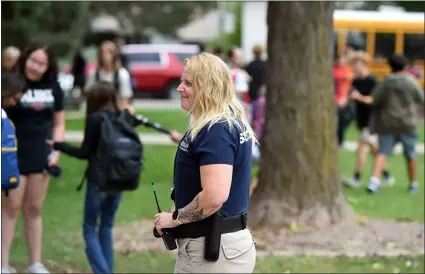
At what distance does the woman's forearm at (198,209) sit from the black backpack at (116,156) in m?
2.09

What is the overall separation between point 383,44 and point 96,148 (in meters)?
21.0

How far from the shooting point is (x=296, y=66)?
25.3 ft

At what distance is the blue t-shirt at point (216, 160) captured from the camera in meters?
3.21

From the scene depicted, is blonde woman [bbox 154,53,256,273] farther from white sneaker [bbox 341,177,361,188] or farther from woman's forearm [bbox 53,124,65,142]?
white sneaker [bbox 341,177,361,188]

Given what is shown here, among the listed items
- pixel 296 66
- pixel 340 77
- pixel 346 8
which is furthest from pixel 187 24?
pixel 296 66

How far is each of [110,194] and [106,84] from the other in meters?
0.76

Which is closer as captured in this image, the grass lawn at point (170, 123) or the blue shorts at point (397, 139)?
the blue shorts at point (397, 139)

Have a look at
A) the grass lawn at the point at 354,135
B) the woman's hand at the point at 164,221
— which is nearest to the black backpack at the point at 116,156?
the woman's hand at the point at 164,221

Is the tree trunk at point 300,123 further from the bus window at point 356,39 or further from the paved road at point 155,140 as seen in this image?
the bus window at point 356,39

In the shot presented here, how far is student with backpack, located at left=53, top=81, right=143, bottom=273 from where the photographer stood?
541 cm

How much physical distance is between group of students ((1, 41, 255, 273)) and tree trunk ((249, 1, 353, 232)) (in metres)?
1.70

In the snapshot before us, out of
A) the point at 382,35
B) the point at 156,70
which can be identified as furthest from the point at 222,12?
the point at 382,35

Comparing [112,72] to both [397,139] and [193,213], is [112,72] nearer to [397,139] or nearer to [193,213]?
[397,139]

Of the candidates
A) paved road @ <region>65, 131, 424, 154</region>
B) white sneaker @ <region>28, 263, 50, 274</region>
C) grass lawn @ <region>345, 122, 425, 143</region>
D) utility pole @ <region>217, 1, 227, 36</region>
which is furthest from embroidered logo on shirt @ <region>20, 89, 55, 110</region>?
utility pole @ <region>217, 1, 227, 36</region>
